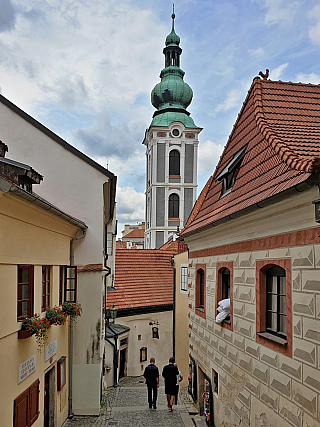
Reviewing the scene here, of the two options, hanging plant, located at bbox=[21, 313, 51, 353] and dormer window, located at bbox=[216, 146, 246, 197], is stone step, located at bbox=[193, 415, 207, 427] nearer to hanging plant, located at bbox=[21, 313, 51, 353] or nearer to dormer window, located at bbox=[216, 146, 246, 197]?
hanging plant, located at bbox=[21, 313, 51, 353]

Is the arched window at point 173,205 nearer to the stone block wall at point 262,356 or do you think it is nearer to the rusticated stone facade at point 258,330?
the stone block wall at point 262,356

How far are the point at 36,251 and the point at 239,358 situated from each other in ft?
14.3

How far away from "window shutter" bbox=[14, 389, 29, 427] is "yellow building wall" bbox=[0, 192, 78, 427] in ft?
0.34

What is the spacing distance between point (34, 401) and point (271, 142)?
6.27 m

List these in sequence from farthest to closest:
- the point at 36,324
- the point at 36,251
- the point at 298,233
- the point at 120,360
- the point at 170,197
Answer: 1. the point at 170,197
2. the point at 120,360
3. the point at 36,251
4. the point at 36,324
5. the point at 298,233

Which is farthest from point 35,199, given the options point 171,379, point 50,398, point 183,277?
point 183,277

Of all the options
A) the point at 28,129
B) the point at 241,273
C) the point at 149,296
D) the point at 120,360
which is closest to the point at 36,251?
the point at 241,273

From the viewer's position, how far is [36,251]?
8281 mm

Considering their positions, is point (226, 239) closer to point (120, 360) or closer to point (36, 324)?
point (36, 324)

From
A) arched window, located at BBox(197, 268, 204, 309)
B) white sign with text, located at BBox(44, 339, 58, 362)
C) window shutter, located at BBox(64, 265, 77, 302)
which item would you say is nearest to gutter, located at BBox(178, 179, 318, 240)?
arched window, located at BBox(197, 268, 204, 309)

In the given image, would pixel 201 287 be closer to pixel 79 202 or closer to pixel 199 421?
pixel 199 421

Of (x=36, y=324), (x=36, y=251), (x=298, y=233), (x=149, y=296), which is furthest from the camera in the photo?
(x=149, y=296)

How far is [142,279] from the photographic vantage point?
881 inches

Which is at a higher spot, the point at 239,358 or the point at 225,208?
the point at 225,208
